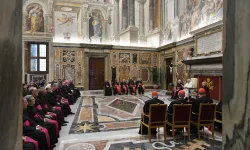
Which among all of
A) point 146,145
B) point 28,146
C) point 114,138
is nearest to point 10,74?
point 28,146

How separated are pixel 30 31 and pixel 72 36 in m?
3.31

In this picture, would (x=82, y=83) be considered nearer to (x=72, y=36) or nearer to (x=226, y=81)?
(x=72, y=36)

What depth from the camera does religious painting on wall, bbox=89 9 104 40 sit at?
53.2 ft

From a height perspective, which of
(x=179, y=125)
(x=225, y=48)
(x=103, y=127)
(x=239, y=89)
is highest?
(x=225, y=48)

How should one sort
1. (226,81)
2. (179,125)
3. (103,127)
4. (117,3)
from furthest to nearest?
(117,3) < (103,127) < (179,125) < (226,81)

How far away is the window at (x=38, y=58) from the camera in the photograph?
1383 centimetres

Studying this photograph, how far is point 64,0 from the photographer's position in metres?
14.8

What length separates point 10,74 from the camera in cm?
108

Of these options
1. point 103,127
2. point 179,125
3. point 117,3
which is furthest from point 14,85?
point 117,3

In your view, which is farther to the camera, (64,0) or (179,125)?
(64,0)

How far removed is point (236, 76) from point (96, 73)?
48.0 ft

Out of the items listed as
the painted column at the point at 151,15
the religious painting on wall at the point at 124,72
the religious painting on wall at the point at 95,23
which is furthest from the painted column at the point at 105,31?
the painted column at the point at 151,15

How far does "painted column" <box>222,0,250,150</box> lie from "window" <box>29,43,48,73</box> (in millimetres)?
14706

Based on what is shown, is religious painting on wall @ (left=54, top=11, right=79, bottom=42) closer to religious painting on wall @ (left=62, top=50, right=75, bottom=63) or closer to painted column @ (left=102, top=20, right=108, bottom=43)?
religious painting on wall @ (left=62, top=50, right=75, bottom=63)
